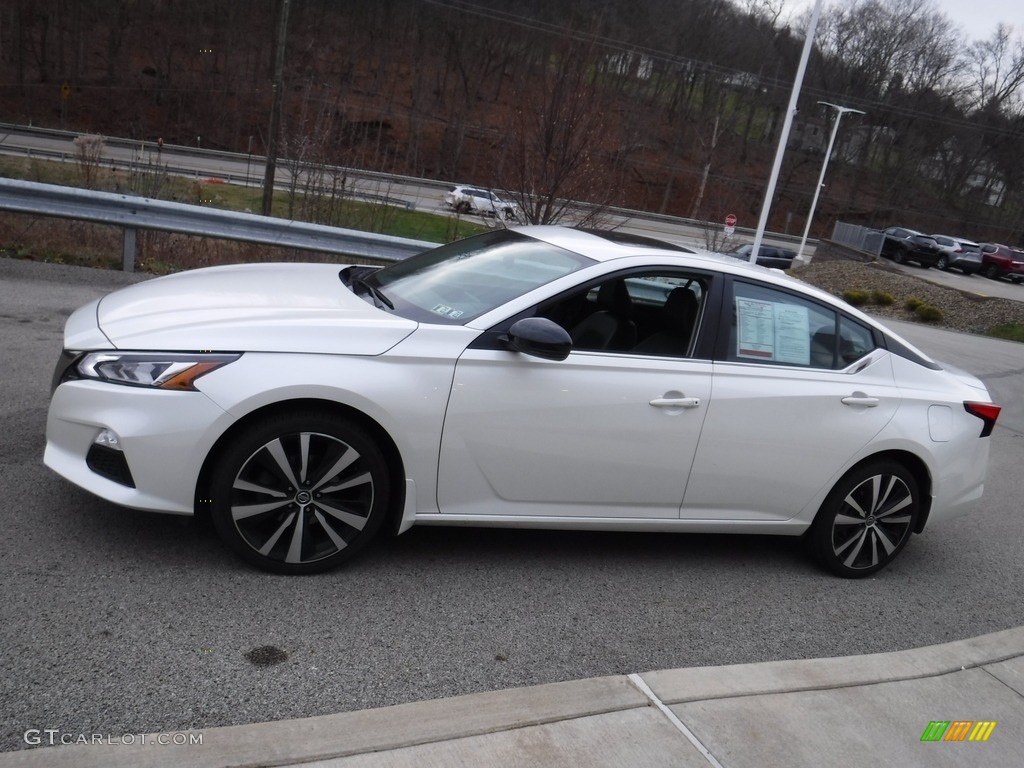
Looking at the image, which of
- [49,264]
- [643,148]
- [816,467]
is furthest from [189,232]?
[643,148]

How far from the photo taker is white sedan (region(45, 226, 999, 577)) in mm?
3746

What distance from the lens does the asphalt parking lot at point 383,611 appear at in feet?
10.2

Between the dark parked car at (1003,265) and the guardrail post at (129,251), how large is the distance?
48.5m

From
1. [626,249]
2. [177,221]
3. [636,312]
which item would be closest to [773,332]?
[636,312]

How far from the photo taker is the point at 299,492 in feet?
12.6

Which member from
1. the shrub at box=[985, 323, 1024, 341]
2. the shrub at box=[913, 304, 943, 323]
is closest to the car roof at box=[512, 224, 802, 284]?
the shrub at box=[985, 323, 1024, 341]

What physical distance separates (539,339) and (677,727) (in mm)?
1656

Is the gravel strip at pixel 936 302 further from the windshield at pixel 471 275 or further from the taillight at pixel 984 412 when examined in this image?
the windshield at pixel 471 275

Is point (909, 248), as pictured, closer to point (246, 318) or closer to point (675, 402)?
point (675, 402)

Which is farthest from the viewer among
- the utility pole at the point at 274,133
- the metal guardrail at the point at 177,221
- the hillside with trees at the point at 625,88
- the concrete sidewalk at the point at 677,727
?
the hillside with trees at the point at 625,88

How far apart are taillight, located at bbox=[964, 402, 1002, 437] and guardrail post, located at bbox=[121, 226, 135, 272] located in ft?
28.7

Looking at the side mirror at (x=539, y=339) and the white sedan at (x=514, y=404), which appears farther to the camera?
the side mirror at (x=539, y=339)

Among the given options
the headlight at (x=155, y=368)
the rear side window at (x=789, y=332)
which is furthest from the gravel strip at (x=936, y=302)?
the headlight at (x=155, y=368)

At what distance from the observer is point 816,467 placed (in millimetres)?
4727
